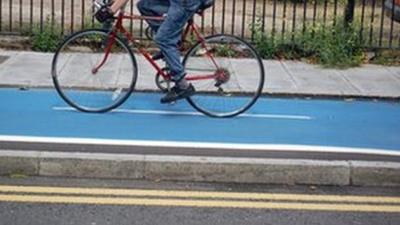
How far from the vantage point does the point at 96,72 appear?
343 inches

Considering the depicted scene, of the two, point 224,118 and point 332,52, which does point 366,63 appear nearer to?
point 332,52

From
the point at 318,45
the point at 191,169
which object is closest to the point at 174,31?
the point at 191,169

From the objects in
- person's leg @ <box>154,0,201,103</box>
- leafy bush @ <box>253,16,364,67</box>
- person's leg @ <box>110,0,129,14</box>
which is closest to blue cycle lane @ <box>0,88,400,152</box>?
person's leg @ <box>154,0,201,103</box>

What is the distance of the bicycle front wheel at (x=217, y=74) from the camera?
27.2ft

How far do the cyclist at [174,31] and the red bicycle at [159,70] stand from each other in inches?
5.1

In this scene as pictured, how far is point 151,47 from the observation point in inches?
450

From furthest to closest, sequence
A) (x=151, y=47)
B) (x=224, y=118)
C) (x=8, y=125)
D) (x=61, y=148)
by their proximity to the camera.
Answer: (x=151, y=47)
(x=224, y=118)
(x=8, y=125)
(x=61, y=148)

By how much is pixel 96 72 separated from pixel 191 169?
2398 millimetres

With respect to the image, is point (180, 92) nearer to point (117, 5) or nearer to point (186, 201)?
point (117, 5)

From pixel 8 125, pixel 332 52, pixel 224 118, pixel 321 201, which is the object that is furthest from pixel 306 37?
pixel 321 201

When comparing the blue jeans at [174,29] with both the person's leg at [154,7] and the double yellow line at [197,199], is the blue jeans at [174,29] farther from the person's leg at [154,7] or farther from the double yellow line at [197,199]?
the double yellow line at [197,199]

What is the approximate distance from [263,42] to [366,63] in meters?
1.35

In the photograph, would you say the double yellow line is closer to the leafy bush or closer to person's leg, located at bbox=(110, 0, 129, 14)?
person's leg, located at bbox=(110, 0, 129, 14)

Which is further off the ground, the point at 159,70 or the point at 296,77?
the point at 159,70
